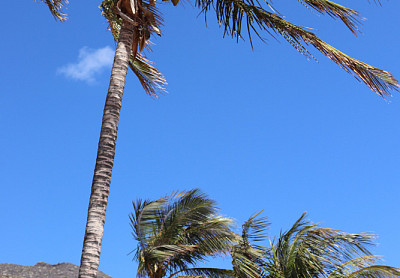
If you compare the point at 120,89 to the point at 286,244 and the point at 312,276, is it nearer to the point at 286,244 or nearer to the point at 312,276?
the point at 286,244

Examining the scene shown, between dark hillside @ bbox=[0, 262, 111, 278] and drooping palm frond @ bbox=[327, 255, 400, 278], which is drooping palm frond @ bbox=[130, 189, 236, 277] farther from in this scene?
dark hillside @ bbox=[0, 262, 111, 278]

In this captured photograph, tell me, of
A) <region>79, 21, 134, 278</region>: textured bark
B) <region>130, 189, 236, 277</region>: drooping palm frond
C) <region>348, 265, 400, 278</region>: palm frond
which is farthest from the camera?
<region>130, 189, 236, 277</region>: drooping palm frond

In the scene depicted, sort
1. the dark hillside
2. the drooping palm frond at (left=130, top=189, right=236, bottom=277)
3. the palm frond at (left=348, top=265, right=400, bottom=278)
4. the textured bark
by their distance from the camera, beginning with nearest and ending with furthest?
the textured bark → the palm frond at (left=348, top=265, right=400, bottom=278) → the drooping palm frond at (left=130, top=189, right=236, bottom=277) → the dark hillside

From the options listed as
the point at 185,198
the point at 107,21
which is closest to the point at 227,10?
the point at 107,21

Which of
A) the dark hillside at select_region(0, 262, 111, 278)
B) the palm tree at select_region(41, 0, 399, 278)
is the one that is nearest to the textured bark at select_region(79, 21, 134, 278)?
the palm tree at select_region(41, 0, 399, 278)

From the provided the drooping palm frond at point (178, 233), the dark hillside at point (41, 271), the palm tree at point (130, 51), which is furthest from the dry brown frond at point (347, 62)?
the dark hillside at point (41, 271)

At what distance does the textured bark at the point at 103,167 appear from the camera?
7879 mm

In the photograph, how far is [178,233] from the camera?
12.7 meters

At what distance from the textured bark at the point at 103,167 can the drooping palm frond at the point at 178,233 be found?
161 inches

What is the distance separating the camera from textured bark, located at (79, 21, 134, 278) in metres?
7.88

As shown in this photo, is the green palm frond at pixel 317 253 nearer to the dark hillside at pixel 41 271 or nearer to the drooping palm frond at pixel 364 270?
the drooping palm frond at pixel 364 270

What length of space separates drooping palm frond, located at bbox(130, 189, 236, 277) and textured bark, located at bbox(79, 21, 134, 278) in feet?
13.4

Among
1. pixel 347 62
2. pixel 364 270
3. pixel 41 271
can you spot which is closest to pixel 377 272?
pixel 364 270

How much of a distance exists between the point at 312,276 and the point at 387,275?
4.49 feet
